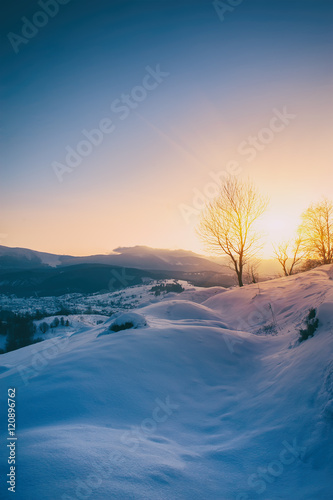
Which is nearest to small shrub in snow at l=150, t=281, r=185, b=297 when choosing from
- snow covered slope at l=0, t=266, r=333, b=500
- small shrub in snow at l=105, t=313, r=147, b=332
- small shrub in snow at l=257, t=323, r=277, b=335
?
small shrub in snow at l=257, t=323, r=277, b=335

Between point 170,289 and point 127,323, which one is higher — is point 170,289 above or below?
below

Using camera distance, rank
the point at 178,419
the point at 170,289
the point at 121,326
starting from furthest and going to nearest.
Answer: the point at 170,289, the point at 121,326, the point at 178,419

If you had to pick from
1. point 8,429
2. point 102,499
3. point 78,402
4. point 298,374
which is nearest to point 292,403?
point 298,374

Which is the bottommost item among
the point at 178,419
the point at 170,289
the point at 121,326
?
the point at 170,289

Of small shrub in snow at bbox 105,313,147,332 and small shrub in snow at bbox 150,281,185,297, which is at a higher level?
small shrub in snow at bbox 105,313,147,332

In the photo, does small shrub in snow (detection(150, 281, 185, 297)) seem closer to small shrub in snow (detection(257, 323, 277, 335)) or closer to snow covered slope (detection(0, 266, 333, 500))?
small shrub in snow (detection(257, 323, 277, 335))

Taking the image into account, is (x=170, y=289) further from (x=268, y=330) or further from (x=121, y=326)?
(x=121, y=326)

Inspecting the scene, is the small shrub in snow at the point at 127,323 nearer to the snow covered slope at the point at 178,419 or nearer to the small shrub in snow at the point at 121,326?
the small shrub in snow at the point at 121,326

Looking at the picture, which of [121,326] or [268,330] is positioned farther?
[268,330]

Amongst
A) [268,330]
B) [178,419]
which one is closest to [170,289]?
[268,330]

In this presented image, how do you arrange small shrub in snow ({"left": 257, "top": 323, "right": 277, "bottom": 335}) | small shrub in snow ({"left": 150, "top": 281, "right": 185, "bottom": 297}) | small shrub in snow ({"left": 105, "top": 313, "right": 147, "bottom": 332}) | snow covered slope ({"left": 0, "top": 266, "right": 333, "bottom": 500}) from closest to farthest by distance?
snow covered slope ({"left": 0, "top": 266, "right": 333, "bottom": 500}) → small shrub in snow ({"left": 105, "top": 313, "right": 147, "bottom": 332}) → small shrub in snow ({"left": 257, "top": 323, "right": 277, "bottom": 335}) → small shrub in snow ({"left": 150, "top": 281, "right": 185, "bottom": 297})

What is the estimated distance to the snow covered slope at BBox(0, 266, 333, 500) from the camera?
1666 mm

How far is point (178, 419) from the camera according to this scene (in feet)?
10.2

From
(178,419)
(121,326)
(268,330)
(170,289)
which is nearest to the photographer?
(178,419)
